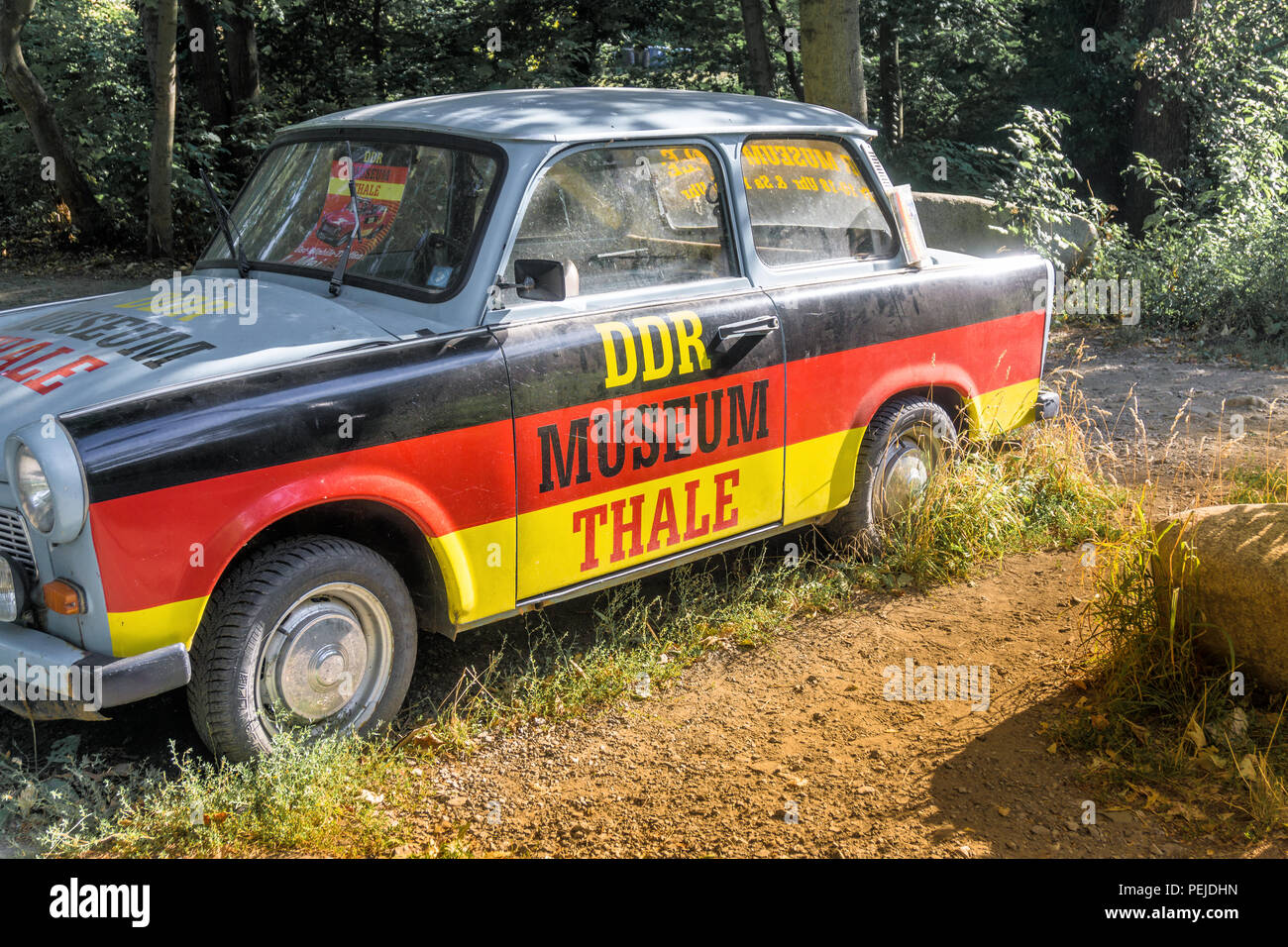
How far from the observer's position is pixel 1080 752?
12.4 feet

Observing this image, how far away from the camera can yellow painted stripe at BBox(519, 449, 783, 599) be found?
3.91 metres

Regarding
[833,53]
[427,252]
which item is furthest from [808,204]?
[833,53]

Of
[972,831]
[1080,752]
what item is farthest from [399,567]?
[1080,752]

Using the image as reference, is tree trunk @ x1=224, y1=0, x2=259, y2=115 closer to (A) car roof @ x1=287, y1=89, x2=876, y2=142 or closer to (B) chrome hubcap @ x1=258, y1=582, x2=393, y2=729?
(A) car roof @ x1=287, y1=89, x2=876, y2=142

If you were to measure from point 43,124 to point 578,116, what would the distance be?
10.6 metres

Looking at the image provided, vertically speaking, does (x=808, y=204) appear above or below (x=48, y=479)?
above

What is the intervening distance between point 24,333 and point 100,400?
92 centimetres

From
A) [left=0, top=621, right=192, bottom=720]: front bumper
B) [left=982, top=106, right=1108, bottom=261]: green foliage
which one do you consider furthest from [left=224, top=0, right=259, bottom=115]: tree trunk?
[left=0, top=621, right=192, bottom=720]: front bumper

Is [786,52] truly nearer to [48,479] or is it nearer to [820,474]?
[820,474]

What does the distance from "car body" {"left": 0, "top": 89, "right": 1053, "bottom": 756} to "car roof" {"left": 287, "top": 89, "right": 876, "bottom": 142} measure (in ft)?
0.07

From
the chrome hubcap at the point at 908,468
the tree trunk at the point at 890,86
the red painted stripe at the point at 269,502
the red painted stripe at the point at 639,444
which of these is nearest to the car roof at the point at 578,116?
the red painted stripe at the point at 639,444

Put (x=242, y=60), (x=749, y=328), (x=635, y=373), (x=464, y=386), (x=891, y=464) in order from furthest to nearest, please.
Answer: (x=242, y=60)
(x=891, y=464)
(x=749, y=328)
(x=635, y=373)
(x=464, y=386)

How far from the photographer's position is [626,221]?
4.22 meters
